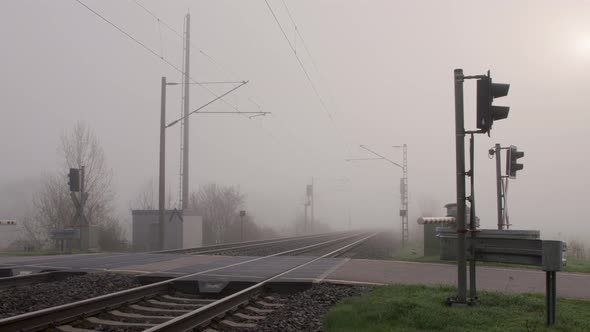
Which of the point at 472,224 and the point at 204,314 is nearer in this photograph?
the point at 204,314

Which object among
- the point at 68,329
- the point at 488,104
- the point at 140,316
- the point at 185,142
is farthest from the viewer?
the point at 185,142

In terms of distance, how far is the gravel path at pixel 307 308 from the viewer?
772cm

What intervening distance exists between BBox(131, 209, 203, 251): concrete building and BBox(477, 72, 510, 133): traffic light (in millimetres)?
Result: 24848

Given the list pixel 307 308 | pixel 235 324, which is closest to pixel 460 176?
pixel 307 308

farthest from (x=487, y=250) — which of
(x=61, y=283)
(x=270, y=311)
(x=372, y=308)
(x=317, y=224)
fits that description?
(x=317, y=224)

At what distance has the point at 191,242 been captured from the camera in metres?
33.3

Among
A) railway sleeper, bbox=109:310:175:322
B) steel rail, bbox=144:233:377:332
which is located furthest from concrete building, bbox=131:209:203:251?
railway sleeper, bbox=109:310:175:322

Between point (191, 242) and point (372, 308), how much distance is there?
2607cm

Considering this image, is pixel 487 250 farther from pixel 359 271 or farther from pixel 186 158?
pixel 186 158

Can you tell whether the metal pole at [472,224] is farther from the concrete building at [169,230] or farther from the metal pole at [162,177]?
the concrete building at [169,230]

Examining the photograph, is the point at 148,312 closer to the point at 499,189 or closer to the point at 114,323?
the point at 114,323

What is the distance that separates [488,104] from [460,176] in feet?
4.01

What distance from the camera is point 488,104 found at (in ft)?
28.6

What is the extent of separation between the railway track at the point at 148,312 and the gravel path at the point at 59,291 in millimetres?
1054
